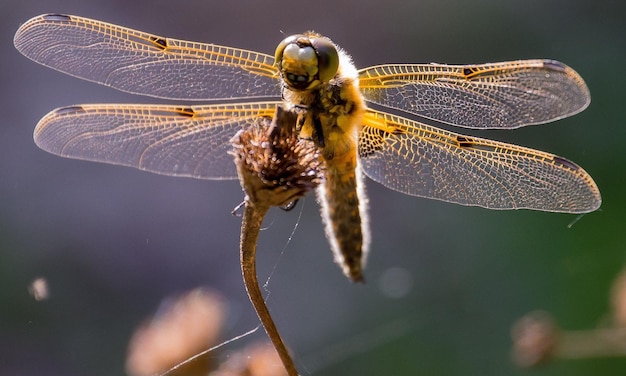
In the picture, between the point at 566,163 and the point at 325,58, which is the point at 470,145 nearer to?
the point at 566,163

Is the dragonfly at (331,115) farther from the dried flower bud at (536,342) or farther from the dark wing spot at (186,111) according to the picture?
the dried flower bud at (536,342)

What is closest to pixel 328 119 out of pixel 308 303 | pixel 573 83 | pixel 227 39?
pixel 573 83

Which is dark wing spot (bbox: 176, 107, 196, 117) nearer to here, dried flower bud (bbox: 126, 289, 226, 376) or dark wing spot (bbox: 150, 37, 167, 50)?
dark wing spot (bbox: 150, 37, 167, 50)

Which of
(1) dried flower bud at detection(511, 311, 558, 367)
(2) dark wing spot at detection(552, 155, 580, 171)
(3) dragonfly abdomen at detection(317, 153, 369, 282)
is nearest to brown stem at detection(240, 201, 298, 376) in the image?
(3) dragonfly abdomen at detection(317, 153, 369, 282)

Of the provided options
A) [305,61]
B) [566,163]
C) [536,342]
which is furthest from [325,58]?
[536,342]

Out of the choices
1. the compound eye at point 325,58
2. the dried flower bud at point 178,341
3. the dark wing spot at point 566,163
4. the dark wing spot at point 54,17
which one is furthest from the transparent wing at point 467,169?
the dark wing spot at point 54,17

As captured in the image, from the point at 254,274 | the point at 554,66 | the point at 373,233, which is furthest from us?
the point at 373,233
